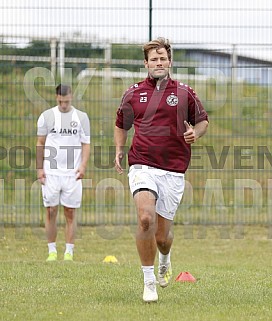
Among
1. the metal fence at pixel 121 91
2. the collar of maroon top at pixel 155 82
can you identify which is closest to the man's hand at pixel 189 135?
the collar of maroon top at pixel 155 82

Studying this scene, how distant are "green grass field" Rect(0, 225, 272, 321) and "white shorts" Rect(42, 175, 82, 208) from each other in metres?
0.85

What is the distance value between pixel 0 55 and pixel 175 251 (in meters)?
4.70

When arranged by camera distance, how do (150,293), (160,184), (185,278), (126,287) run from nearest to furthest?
(150,293) < (160,184) < (126,287) < (185,278)

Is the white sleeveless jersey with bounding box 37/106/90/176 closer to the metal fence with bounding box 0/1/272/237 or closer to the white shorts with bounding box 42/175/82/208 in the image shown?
the white shorts with bounding box 42/175/82/208

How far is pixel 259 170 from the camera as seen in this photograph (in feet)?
49.8

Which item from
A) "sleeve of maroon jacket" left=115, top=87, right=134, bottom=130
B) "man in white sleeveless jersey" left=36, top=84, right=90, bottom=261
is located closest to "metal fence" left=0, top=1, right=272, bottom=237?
"man in white sleeveless jersey" left=36, top=84, right=90, bottom=261

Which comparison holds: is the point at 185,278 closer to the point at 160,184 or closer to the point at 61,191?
the point at 160,184

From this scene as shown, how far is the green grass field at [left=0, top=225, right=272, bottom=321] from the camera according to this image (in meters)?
6.86

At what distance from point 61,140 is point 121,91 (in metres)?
3.80

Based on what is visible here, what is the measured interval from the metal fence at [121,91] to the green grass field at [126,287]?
1.51 meters

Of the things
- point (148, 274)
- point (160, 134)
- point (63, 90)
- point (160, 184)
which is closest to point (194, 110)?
point (160, 134)

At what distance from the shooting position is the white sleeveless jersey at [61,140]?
11922mm

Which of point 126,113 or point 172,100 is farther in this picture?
point 126,113

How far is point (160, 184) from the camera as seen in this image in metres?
7.71
